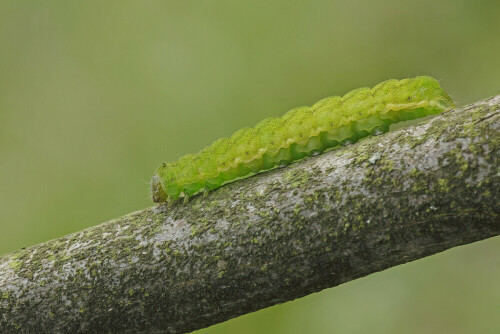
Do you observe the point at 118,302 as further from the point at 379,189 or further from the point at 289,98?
the point at 289,98

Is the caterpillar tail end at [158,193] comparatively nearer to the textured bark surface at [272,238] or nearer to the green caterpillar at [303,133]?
the green caterpillar at [303,133]

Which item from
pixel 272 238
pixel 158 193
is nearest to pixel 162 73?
pixel 158 193

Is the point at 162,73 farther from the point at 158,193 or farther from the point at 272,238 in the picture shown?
the point at 272,238

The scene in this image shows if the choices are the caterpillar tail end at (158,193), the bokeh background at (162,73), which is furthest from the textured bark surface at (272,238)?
the bokeh background at (162,73)

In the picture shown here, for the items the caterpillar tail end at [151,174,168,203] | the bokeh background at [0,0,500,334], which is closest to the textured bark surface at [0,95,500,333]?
the caterpillar tail end at [151,174,168,203]

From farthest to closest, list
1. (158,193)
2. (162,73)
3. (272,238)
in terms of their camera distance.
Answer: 1. (162,73)
2. (158,193)
3. (272,238)

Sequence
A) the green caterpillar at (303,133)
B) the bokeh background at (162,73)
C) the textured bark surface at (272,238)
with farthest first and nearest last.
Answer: the bokeh background at (162,73)
the green caterpillar at (303,133)
the textured bark surface at (272,238)

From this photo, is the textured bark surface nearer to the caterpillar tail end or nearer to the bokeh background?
the caterpillar tail end
